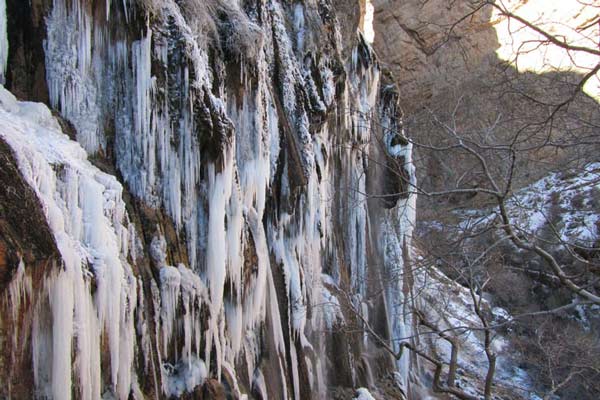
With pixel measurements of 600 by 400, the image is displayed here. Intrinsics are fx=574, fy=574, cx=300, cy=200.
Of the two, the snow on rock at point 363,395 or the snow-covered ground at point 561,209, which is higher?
the snow-covered ground at point 561,209

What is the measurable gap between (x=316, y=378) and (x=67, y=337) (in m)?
7.69

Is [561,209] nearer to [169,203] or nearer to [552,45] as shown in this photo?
[552,45]

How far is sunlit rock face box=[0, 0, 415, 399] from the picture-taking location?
12.5ft

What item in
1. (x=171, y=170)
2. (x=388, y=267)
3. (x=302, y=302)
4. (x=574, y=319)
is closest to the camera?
(x=171, y=170)

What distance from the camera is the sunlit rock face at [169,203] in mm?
3799

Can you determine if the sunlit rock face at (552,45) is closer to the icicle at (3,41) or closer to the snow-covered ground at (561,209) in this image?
the snow-covered ground at (561,209)

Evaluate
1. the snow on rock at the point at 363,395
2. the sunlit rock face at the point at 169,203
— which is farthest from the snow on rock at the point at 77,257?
the snow on rock at the point at 363,395

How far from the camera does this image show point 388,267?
15.5 meters

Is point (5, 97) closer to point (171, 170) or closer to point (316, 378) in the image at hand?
point (171, 170)

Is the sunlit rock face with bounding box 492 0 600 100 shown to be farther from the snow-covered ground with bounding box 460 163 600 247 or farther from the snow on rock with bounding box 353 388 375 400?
the snow on rock with bounding box 353 388 375 400

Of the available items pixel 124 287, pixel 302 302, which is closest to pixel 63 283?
pixel 124 287

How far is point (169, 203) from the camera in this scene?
641cm

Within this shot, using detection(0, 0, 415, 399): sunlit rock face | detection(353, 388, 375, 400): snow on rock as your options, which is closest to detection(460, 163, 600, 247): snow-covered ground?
detection(0, 0, 415, 399): sunlit rock face

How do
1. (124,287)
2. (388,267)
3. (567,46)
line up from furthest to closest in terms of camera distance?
(388,267) < (124,287) < (567,46)
